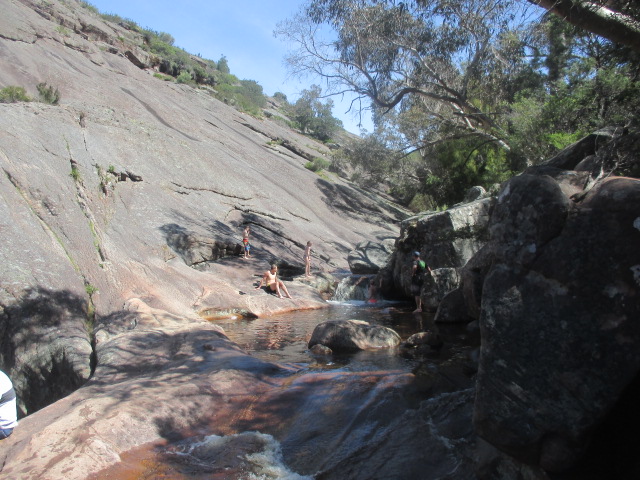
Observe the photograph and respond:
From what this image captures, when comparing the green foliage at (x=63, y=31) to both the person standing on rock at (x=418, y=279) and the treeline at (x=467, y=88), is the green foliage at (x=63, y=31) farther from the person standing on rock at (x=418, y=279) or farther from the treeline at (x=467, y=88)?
the person standing on rock at (x=418, y=279)

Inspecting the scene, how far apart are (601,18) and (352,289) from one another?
1153 centimetres

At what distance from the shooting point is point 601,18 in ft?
18.1

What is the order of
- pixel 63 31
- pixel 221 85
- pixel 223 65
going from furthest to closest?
pixel 223 65, pixel 221 85, pixel 63 31

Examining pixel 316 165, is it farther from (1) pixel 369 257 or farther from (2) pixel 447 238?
(2) pixel 447 238

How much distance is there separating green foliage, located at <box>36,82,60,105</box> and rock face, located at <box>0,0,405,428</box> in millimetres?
394

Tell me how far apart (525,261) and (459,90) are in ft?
62.5

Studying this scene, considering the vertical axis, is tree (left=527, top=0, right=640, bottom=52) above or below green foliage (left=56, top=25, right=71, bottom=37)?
below

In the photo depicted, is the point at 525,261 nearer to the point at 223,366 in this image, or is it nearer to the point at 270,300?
the point at 223,366

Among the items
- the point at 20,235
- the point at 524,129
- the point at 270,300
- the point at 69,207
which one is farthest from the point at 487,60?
the point at 20,235

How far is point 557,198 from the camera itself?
3133mm

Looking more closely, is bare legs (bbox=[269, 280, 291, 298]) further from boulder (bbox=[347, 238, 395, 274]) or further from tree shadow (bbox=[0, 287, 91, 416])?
tree shadow (bbox=[0, 287, 91, 416])

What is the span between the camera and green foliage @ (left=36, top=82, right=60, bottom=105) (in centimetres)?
1809

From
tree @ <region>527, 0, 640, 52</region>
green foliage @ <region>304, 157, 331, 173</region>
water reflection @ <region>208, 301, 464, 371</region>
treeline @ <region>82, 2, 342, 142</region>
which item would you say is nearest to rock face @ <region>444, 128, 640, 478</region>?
tree @ <region>527, 0, 640, 52</region>

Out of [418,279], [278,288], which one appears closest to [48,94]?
[278,288]
